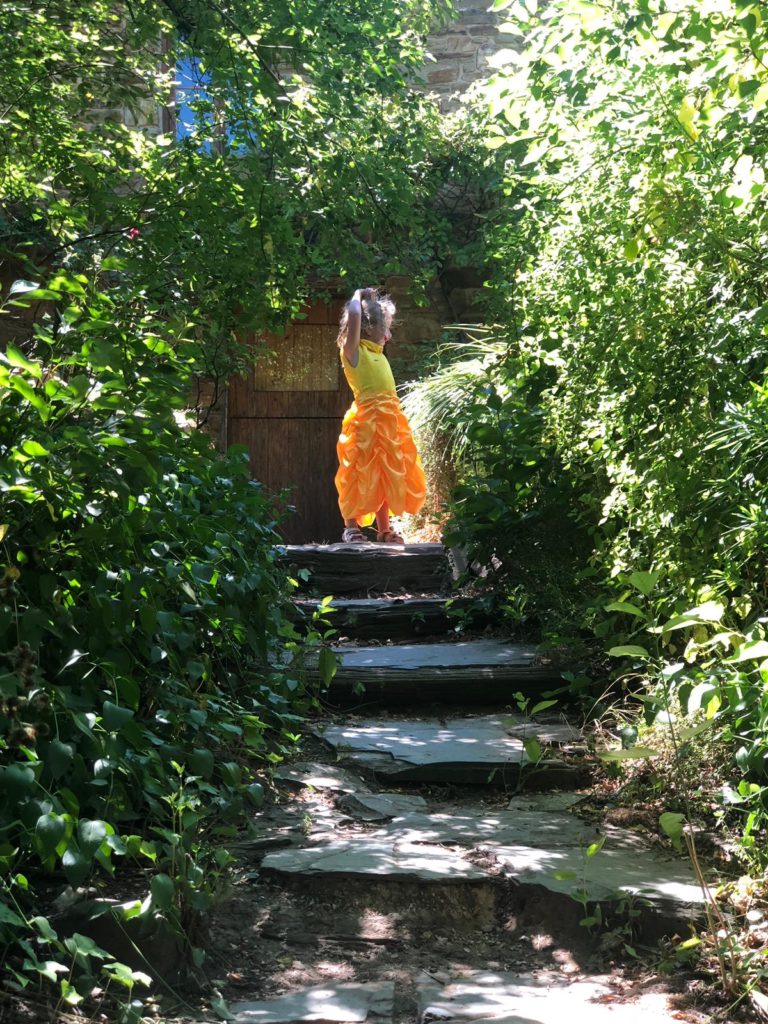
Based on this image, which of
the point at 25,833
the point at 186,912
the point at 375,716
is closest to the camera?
the point at 25,833

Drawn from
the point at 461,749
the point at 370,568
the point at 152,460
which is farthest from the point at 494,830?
the point at 370,568

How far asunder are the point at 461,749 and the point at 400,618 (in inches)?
70.4

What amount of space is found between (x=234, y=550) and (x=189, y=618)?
1.83 feet

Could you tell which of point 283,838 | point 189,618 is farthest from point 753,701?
point 189,618

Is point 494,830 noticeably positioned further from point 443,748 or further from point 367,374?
point 367,374

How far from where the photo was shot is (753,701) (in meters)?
2.43

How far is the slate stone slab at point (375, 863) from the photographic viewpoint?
8.75 ft

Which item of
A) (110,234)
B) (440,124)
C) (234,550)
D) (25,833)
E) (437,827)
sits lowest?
(437,827)

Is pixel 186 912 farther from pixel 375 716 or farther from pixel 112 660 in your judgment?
pixel 375 716

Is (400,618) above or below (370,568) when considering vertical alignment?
below

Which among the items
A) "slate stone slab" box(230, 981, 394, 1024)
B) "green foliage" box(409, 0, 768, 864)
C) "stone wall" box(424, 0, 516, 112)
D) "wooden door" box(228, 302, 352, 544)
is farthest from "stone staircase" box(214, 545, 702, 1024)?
"stone wall" box(424, 0, 516, 112)

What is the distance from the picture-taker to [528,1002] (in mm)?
2168

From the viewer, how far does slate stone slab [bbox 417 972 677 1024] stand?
2076 mm

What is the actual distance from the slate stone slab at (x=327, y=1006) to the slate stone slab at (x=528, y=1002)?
81mm
